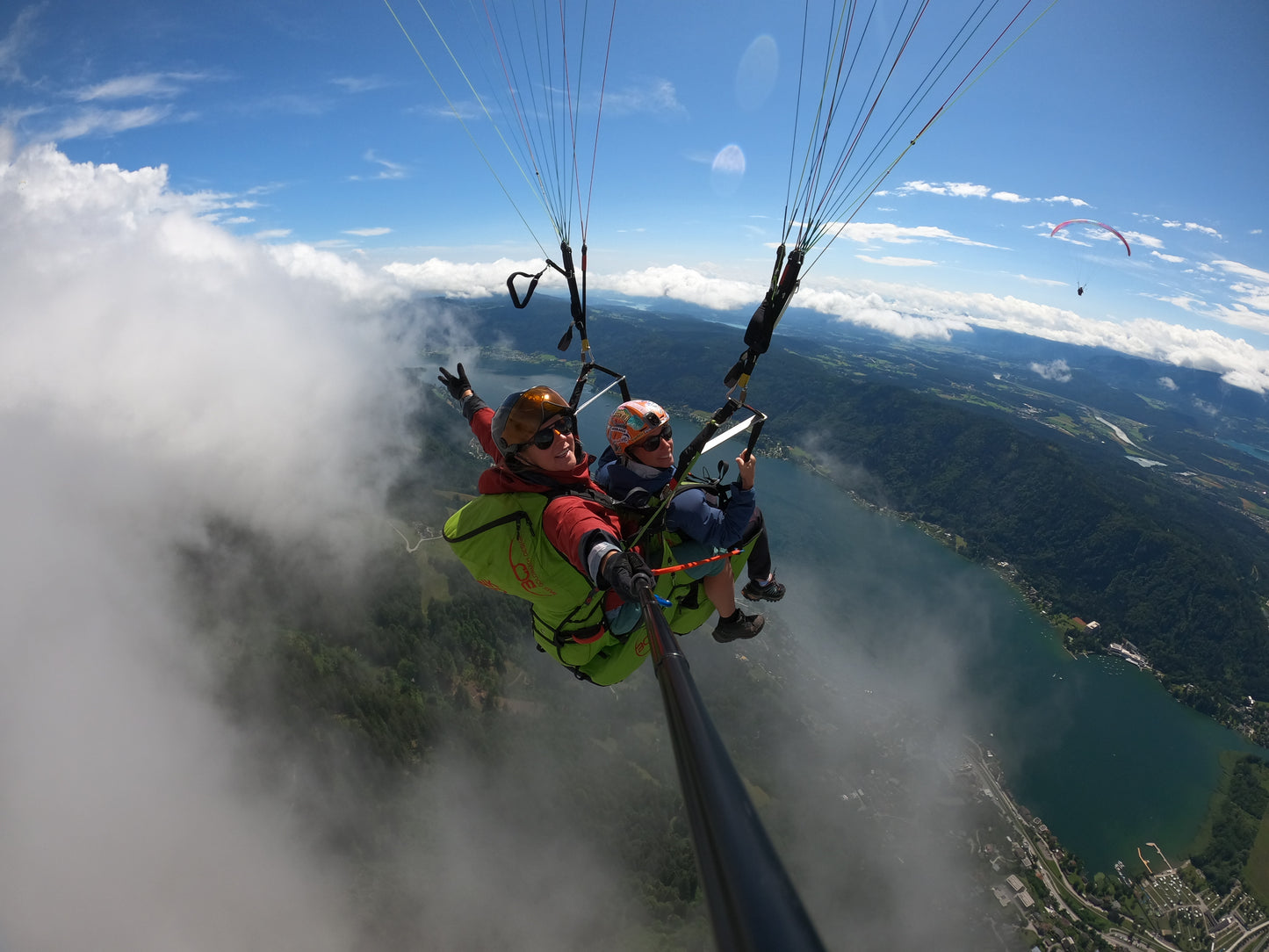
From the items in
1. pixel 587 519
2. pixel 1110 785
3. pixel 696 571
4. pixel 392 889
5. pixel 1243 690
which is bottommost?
pixel 392 889

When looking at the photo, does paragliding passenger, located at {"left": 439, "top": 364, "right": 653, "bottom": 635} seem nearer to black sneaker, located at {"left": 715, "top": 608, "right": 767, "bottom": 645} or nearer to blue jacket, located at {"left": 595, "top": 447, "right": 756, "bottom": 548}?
blue jacket, located at {"left": 595, "top": 447, "right": 756, "bottom": 548}

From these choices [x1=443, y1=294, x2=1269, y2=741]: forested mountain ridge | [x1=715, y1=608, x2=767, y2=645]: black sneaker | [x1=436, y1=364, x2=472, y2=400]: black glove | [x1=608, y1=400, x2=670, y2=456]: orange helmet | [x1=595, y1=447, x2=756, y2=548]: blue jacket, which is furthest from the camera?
[x1=443, y1=294, x2=1269, y2=741]: forested mountain ridge

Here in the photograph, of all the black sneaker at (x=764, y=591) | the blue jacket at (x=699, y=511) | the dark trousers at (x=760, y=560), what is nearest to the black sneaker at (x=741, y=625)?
the black sneaker at (x=764, y=591)

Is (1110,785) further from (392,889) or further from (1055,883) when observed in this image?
(392,889)

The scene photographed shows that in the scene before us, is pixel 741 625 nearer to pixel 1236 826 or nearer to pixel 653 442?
pixel 653 442

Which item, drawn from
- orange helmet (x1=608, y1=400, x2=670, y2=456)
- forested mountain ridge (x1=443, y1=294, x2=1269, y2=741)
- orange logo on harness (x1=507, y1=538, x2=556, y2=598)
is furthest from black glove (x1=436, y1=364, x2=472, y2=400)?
forested mountain ridge (x1=443, y1=294, x2=1269, y2=741)

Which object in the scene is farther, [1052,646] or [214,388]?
[214,388]

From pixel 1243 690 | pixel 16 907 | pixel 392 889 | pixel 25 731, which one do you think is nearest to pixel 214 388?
pixel 25 731

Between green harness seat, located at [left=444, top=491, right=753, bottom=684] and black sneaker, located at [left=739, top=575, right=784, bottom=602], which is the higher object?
green harness seat, located at [left=444, top=491, right=753, bottom=684]
